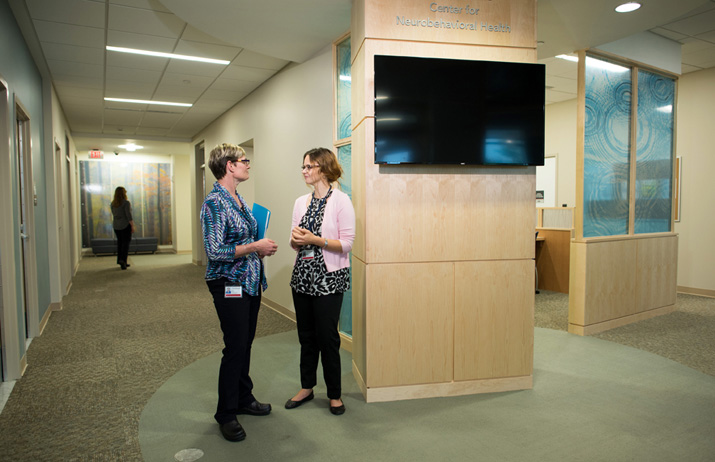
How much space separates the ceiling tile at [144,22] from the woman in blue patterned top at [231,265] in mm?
2401

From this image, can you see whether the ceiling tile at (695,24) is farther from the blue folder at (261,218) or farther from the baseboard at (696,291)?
the blue folder at (261,218)

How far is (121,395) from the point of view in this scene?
3260 millimetres

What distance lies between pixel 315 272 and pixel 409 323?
0.80 metres

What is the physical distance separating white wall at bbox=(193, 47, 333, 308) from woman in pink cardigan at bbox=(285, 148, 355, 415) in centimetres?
180

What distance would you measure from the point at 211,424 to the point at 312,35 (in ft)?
11.1

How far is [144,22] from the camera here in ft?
14.4

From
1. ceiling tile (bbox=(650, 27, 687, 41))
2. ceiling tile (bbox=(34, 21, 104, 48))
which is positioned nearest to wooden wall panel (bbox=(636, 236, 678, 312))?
ceiling tile (bbox=(650, 27, 687, 41))

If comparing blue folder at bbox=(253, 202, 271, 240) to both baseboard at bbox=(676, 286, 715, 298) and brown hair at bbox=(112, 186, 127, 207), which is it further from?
brown hair at bbox=(112, 186, 127, 207)

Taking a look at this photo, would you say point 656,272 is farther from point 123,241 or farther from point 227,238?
point 123,241

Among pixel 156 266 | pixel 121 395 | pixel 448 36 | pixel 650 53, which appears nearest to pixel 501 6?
pixel 448 36

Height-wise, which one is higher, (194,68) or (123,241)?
(194,68)

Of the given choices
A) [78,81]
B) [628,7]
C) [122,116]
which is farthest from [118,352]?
[122,116]

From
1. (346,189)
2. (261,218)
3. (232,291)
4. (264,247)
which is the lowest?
(232,291)

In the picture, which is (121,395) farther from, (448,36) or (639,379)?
(639,379)
